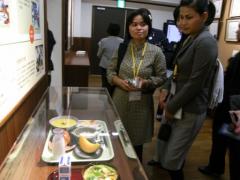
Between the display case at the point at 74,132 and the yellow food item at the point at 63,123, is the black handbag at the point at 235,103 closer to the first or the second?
the display case at the point at 74,132

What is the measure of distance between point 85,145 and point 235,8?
3732 millimetres

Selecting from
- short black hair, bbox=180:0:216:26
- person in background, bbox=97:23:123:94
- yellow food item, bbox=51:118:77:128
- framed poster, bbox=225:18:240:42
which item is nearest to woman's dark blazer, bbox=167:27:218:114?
short black hair, bbox=180:0:216:26

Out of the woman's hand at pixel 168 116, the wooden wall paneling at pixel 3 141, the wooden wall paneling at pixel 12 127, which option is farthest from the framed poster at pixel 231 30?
the wooden wall paneling at pixel 3 141

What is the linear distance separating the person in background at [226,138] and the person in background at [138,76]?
0.62 m

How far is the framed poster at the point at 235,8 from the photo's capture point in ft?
12.2

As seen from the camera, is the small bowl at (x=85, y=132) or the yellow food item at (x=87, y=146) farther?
the small bowl at (x=85, y=132)

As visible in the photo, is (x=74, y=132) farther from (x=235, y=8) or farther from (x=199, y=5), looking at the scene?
(x=235, y=8)

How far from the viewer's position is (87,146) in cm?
108

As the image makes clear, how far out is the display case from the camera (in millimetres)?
930

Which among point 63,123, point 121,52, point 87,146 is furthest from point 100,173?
point 121,52

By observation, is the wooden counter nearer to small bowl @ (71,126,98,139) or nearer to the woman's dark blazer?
the woman's dark blazer

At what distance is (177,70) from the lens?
1667 mm

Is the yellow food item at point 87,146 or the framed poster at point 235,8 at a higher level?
the framed poster at point 235,8

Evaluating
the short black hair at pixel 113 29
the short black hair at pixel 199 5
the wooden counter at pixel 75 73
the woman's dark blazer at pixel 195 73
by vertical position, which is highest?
the short black hair at pixel 199 5
